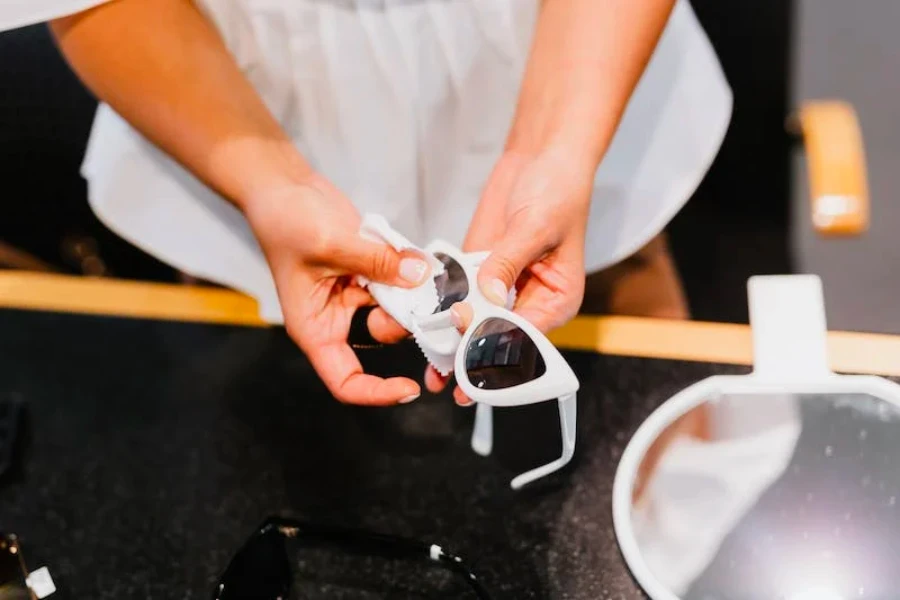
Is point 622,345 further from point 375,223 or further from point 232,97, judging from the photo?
point 232,97

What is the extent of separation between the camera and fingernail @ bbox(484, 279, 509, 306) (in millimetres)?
488

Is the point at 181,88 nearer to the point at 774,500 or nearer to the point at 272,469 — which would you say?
the point at 272,469

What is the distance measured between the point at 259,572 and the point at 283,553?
0.02 meters

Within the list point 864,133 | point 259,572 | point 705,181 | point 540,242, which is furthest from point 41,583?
point 864,133

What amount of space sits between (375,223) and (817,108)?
1.10 feet

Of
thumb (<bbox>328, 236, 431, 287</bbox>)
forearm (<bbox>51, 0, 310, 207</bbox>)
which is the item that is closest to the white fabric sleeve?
forearm (<bbox>51, 0, 310, 207</bbox>)

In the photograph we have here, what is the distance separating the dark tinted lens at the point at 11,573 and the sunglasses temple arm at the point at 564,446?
30cm

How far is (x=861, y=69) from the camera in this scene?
1.23 m

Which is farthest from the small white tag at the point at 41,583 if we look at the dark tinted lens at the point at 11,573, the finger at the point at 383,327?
the finger at the point at 383,327

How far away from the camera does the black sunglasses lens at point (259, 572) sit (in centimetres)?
53

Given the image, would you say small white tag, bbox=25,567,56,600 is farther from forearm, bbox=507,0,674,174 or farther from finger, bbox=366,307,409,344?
forearm, bbox=507,0,674,174

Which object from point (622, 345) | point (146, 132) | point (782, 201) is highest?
point (146, 132)

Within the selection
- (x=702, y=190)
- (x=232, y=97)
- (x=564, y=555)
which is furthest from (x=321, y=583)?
(x=702, y=190)

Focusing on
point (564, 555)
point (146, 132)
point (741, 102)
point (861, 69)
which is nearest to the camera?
point (564, 555)
